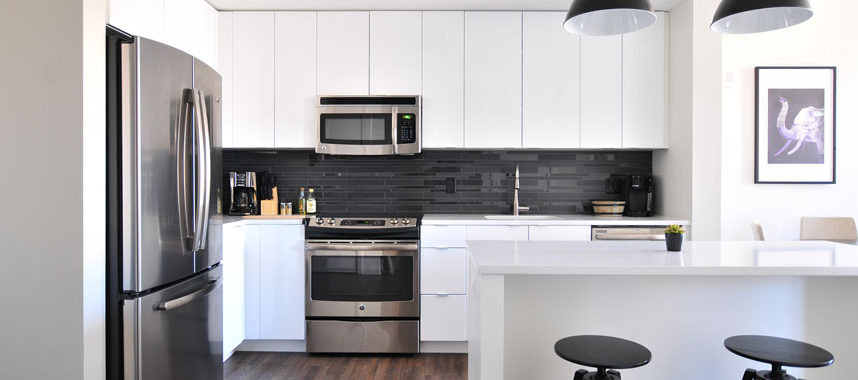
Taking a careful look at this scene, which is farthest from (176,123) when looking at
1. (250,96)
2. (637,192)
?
(637,192)

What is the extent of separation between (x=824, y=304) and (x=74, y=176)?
→ 9.69 ft

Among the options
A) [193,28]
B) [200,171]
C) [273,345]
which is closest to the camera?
[200,171]

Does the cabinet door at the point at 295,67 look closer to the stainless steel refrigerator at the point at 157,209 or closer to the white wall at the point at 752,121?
the stainless steel refrigerator at the point at 157,209

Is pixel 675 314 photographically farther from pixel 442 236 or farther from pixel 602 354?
pixel 442 236

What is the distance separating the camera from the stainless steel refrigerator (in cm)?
214

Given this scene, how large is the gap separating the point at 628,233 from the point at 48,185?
3.12 meters

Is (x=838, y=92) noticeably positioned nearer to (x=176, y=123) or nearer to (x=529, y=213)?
(x=529, y=213)

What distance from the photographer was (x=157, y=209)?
226 centimetres

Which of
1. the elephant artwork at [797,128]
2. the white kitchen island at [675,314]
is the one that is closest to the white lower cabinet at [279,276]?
the white kitchen island at [675,314]

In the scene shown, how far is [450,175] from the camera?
413 centimetres

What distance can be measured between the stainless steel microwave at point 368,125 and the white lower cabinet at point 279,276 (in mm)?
662

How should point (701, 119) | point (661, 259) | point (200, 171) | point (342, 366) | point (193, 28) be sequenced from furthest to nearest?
point (701, 119) < point (342, 366) < point (193, 28) < point (200, 171) < point (661, 259)

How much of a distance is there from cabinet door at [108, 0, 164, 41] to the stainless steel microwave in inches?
48.6

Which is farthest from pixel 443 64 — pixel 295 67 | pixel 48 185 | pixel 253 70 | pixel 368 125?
pixel 48 185
